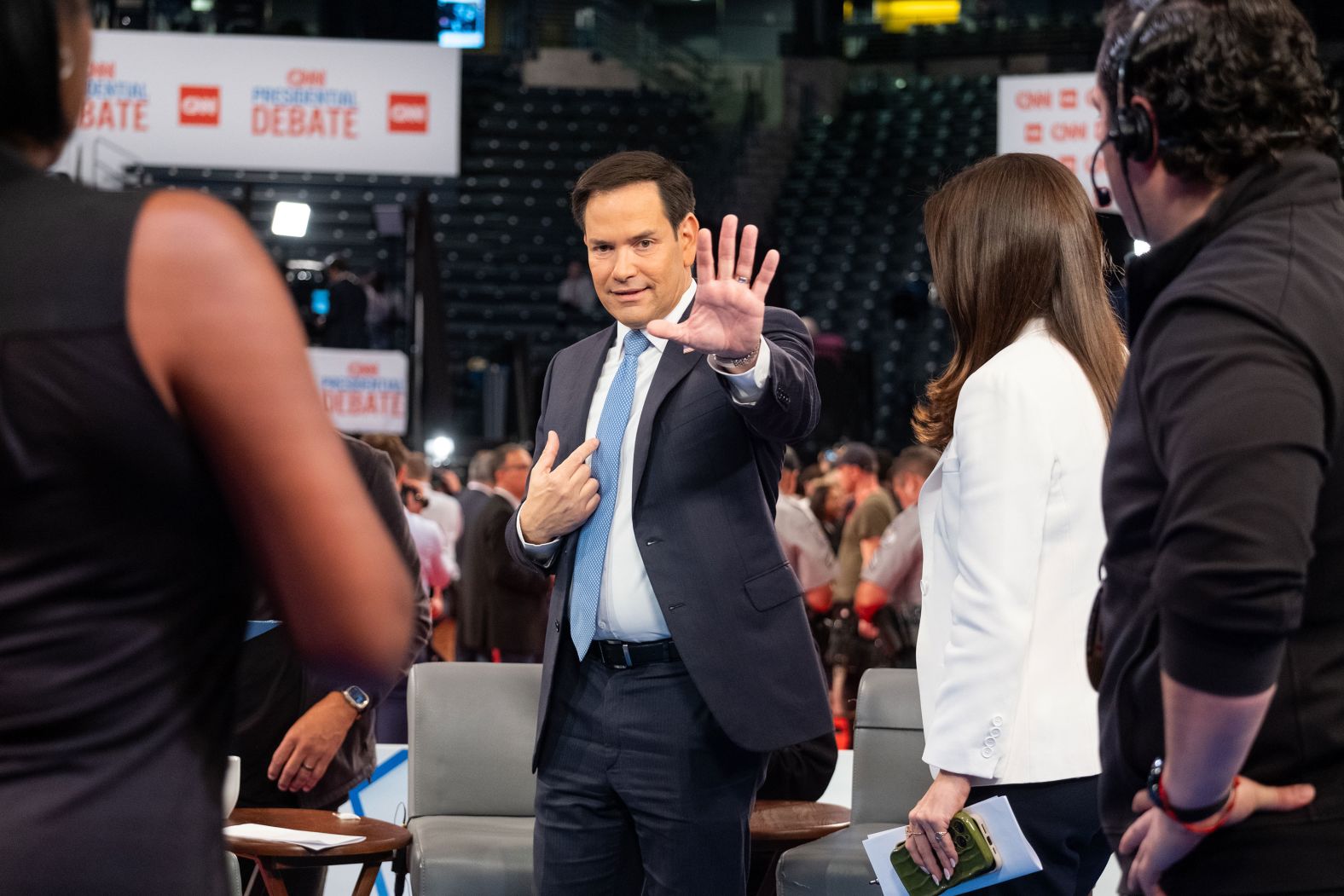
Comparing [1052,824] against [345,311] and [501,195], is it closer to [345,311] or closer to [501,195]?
[345,311]

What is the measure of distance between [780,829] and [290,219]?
8.04 meters

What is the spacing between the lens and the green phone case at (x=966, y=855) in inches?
70.0

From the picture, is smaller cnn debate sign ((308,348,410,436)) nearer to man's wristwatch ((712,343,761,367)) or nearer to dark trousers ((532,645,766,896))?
dark trousers ((532,645,766,896))

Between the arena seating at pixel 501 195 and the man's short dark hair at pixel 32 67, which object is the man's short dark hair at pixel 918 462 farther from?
the arena seating at pixel 501 195

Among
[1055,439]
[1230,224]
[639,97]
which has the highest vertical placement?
[639,97]

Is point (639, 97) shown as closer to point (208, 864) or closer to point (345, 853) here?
point (345, 853)

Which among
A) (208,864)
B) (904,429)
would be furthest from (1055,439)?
(904,429)

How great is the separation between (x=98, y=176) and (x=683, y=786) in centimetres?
1261

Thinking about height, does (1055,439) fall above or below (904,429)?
above

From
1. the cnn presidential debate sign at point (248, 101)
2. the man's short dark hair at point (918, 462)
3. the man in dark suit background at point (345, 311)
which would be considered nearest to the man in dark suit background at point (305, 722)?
the man's short dark hair at point (918, 462)

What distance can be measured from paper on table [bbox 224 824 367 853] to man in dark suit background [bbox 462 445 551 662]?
13.1 ft

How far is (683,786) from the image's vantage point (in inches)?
86.8

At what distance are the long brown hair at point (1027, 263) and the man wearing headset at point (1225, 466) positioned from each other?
57cm

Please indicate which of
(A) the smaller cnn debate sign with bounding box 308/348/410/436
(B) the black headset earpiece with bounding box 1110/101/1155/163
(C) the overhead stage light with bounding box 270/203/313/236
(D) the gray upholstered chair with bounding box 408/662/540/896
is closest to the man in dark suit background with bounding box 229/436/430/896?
(D) the gray upholstered chair with bounding box 408/662/540/896
